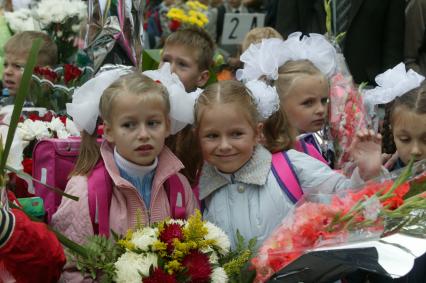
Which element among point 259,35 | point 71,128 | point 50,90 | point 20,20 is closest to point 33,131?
point 71,128

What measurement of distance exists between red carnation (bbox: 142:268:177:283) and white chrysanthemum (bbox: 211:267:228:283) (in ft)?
0.56

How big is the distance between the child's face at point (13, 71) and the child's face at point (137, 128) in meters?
2.44

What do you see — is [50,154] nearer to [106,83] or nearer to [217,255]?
[106,83]

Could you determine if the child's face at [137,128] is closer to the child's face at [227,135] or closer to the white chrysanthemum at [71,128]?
the child's face at [227,135]

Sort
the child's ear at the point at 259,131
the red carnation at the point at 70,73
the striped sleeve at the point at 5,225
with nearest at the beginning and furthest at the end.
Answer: the striped sleeve at the point at 5,225, the child's ear at the point at 259,131, the red carnation at the point at 70,73

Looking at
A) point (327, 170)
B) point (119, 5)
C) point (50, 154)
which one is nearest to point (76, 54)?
point (119, 5)

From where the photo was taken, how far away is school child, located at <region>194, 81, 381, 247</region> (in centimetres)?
426

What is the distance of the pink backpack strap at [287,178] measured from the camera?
430 cm

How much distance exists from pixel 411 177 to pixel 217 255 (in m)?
0.82

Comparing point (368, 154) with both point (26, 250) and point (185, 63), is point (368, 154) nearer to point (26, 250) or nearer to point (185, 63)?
point (26, 250)

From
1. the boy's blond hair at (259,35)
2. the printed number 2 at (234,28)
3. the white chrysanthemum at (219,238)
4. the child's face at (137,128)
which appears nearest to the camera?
the white chrysanthemum at (219,238)

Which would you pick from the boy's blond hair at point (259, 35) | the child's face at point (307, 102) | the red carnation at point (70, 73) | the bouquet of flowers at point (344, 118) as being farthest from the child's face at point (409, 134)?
the boy's blond hair at point (259, 35)

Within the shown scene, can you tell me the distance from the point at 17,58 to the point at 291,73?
226cm

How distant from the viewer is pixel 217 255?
3.73 metres
